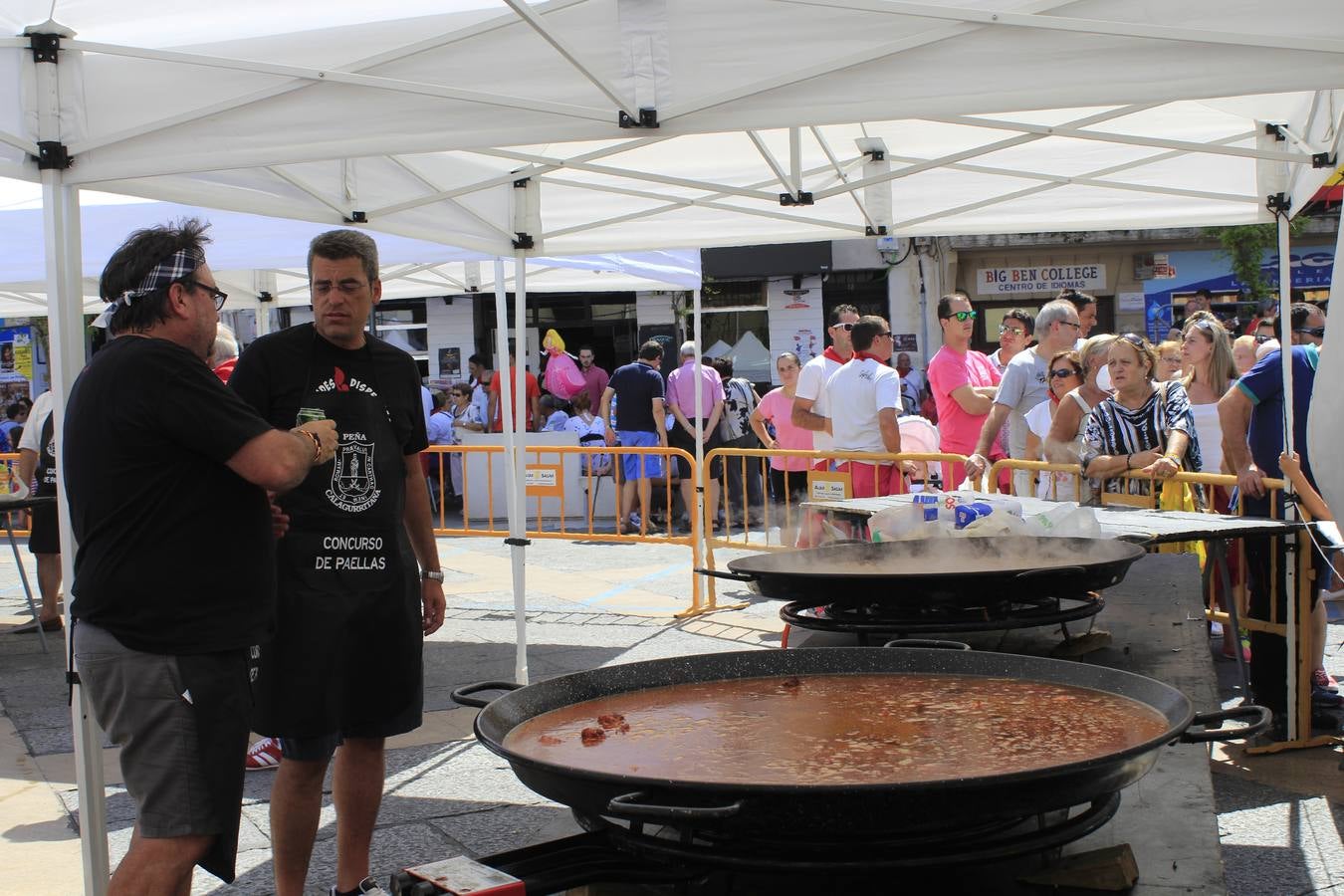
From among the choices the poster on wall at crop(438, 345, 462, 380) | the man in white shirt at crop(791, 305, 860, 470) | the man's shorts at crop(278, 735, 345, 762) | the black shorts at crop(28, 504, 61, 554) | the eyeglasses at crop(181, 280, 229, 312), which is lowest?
the man's shorts at crop(278, 735, 345, 762)

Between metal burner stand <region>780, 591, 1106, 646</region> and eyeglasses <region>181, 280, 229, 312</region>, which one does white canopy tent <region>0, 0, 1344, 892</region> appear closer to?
eyeglasses <region>181, 280, 229, 312</region>

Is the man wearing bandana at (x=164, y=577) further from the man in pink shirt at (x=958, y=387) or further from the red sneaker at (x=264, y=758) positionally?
the man in pink shirt at (x=958, y=387)

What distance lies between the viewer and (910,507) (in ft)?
14.0

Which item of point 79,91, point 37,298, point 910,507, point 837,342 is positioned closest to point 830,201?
point 837,342

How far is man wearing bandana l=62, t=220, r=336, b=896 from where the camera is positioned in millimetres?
2875

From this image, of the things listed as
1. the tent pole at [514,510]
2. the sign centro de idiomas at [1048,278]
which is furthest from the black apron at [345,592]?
the sign centro de idiomas at [1048,278]

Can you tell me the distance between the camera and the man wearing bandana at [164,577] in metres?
2.88

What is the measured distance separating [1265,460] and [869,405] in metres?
2.48

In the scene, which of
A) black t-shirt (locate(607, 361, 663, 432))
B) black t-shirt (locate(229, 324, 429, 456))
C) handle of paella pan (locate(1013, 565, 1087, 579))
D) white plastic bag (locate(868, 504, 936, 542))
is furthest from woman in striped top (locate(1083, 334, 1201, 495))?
black t-shirt (locate(607, 361, 663, 432))

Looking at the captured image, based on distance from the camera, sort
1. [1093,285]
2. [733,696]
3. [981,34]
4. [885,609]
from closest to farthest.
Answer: [733,696] < [885,609] < [981,34] < [1093,285]

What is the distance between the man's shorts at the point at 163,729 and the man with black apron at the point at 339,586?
451mm

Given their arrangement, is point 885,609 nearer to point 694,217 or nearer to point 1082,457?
point 1082,457

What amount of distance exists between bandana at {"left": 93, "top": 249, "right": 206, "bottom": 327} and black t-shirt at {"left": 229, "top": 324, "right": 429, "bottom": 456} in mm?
410

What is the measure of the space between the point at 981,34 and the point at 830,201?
13.5 ft
